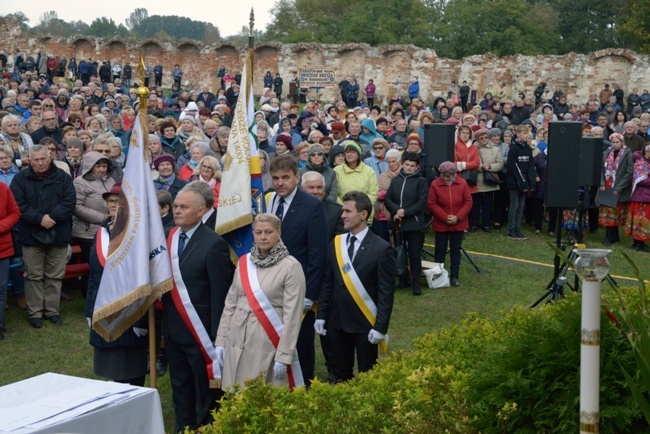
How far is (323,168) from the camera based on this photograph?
11.1 metres

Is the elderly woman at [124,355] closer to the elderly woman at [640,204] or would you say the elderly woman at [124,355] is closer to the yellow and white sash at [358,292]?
the yellow and white sash at [358,292]

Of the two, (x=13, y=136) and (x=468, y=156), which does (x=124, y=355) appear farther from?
(x=468, y=156)

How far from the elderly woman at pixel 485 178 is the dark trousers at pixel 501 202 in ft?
1.03

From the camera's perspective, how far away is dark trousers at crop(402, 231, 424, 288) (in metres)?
11.6

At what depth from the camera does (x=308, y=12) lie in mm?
71688

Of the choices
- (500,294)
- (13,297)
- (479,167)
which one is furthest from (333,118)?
(13,297)

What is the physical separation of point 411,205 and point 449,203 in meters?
0.65

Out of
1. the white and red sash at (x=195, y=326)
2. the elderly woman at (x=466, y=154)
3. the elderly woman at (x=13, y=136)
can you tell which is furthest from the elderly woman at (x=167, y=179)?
the elderly woman at (x=466, y=154)

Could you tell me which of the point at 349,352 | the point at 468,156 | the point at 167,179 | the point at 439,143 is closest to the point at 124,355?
the point at 349,352

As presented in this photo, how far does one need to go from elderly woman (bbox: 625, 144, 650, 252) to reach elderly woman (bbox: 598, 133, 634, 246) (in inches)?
6.7

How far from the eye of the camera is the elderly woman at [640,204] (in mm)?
14586

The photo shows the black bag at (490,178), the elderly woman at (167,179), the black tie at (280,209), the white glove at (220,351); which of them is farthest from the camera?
the black bag at (490,178)

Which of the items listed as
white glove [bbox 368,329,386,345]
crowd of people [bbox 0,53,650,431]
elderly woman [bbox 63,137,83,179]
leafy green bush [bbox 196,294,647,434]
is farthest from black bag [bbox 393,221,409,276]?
leafy green bush [bbox 196,294,647,434]

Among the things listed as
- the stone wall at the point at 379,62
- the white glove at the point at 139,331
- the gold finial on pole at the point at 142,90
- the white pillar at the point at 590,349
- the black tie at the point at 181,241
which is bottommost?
the white glove at the point at 139,331
